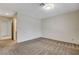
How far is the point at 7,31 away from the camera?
163 cm

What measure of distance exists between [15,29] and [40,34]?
1.61 ft

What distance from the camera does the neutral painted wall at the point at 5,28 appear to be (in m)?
1.58

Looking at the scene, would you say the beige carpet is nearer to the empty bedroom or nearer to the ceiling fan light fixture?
the empty bedroom

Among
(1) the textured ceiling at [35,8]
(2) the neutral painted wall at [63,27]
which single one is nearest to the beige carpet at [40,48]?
(2) the neutral painted wall at [63,27]

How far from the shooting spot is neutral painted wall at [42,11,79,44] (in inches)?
61.0

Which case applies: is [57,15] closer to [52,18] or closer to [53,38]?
[52,18]

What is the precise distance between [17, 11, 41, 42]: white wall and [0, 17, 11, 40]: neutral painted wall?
0.18m

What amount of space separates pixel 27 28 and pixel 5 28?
0.41 meters

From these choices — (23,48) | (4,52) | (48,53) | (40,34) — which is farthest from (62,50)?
(4,52)

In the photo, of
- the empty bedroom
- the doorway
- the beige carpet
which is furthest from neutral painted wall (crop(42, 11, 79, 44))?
the doorway

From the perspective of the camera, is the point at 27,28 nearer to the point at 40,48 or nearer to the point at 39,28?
the point at 39,28

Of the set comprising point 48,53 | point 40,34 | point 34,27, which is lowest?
point 48,53

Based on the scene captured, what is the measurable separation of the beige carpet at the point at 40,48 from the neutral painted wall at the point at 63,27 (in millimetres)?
109

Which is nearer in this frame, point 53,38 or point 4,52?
point 4,52
